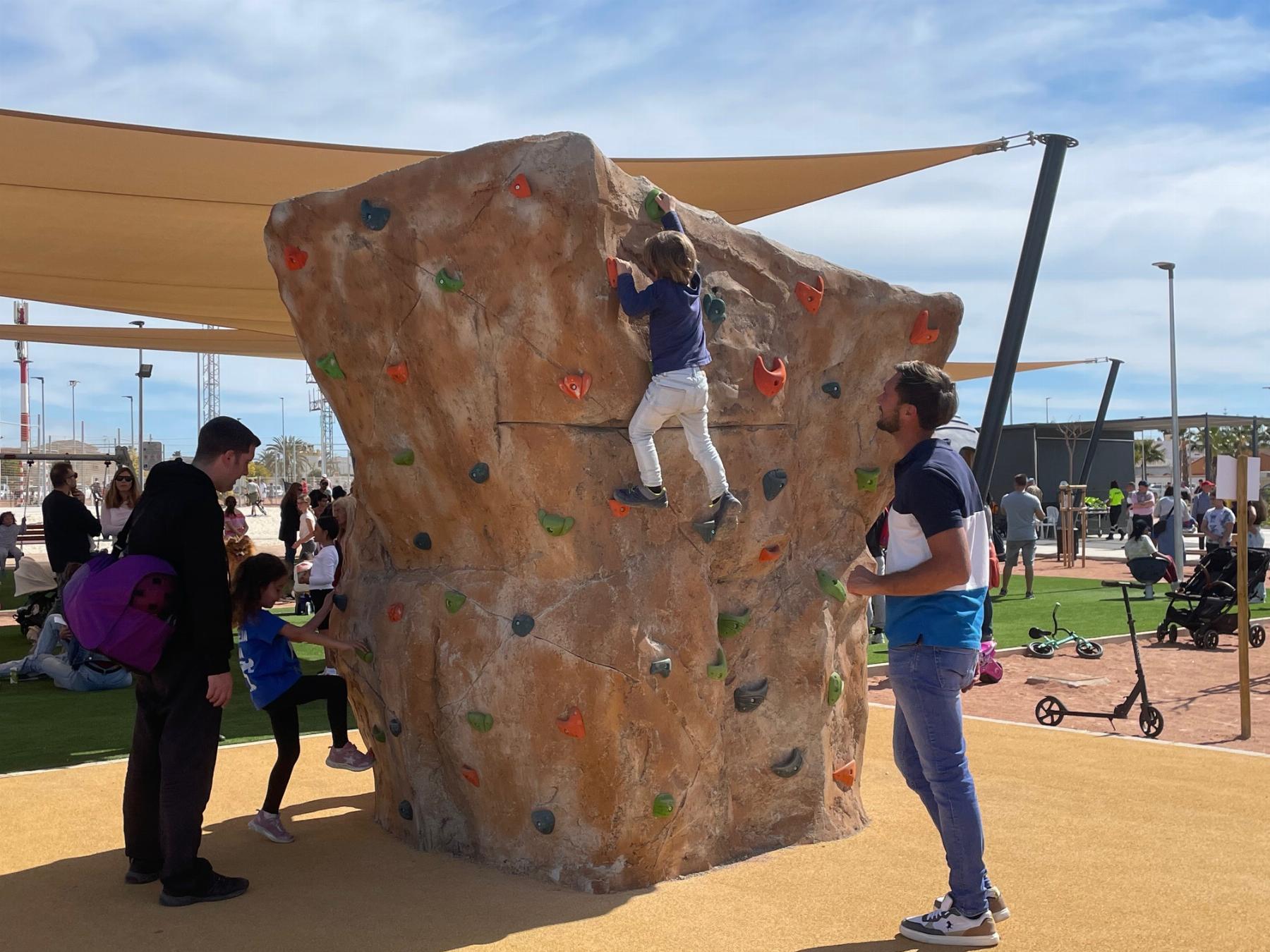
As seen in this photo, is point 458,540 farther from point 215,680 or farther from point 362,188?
point 362,188

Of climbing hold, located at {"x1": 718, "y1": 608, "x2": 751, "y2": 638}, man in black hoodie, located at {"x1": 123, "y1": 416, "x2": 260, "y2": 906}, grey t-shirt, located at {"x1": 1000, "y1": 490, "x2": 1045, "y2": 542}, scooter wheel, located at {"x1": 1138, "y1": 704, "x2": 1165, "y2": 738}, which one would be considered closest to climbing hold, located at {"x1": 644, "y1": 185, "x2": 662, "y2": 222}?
climbing hold, located at {"x1": 718, "y1": 608, "x2": 751, "y2": 638}

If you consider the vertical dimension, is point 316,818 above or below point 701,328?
below

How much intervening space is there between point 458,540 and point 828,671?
163 cm

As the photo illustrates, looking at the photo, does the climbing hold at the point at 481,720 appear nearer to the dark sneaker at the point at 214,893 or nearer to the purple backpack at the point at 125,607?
the dark sneaker at the point at 214,893

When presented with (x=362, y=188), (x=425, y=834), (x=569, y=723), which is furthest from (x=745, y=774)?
(x=362, y=188)

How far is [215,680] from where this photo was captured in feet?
12.9

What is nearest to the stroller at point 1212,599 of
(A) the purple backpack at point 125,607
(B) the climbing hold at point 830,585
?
(B) the climbing hold at point 830,585

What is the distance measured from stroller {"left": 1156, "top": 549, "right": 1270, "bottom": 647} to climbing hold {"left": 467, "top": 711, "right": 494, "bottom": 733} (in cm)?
861

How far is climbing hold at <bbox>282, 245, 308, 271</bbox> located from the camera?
456 cm

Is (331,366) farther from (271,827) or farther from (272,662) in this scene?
(271,827)

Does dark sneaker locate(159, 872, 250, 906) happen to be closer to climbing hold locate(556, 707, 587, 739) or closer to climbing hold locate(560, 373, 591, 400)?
climbing hold locate(556, 707, 587, 739)

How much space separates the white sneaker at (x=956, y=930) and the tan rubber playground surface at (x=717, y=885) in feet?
0.37

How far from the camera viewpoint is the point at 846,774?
4.86 metres

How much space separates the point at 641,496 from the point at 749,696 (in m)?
0.97
